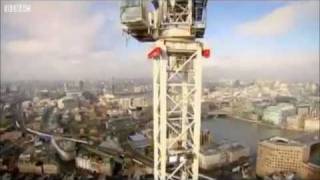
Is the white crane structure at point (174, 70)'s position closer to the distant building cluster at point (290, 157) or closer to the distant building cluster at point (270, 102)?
the distant building cluster at point (270, 102)

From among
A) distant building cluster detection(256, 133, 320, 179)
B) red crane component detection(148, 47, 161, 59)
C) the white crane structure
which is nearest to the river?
distant building cluster detection(256, 133, 320, 179)

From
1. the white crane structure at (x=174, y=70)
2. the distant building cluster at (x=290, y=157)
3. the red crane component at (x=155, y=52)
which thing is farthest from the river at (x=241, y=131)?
the red crane component at (x=155, y=52)

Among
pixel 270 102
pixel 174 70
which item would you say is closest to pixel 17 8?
pixel 174 70

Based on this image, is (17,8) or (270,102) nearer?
(17,8)

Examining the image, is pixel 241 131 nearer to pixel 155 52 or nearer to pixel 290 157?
pixel 290 157

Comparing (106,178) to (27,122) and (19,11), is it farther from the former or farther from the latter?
(19,11)

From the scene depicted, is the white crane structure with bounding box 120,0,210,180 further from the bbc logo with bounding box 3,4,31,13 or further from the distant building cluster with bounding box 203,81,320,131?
the distant building cluster with bounding box 203,81,320,131

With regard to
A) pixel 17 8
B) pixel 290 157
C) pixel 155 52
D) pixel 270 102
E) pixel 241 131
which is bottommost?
pixel 290 157
